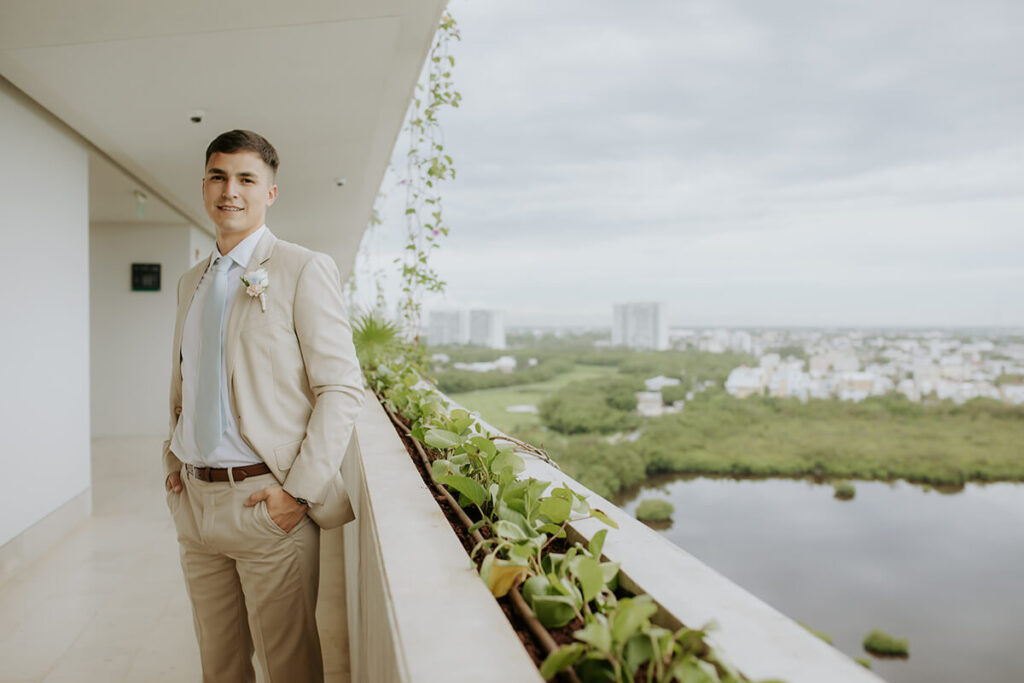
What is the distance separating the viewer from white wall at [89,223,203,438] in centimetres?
766

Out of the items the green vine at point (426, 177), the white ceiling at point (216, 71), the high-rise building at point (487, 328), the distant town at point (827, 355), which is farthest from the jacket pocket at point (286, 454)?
the high-rise building at point (487, 328)

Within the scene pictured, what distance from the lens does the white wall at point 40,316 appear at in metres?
3.41

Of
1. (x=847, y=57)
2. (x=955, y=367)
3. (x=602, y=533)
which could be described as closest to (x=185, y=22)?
(x=602, y=533)

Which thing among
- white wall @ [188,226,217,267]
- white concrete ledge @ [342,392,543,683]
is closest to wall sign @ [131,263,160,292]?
white wall @ [188,226,217,267]

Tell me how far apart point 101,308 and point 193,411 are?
742 cm

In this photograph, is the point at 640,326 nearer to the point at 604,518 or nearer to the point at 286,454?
the point at 286,454

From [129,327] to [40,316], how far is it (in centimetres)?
437

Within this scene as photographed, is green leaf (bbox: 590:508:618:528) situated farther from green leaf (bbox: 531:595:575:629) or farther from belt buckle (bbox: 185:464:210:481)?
belt buckle (bbox: 185:464:210:481)

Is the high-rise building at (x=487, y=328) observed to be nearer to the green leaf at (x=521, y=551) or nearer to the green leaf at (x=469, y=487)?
the green leaf at (x=469, y=487)

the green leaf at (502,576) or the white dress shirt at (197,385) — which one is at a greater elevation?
the white dress shirt at (197,385)

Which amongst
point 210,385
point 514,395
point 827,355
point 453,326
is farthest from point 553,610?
point 827,355

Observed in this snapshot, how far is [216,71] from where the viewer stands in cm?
314

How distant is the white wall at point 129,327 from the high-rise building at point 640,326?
293 inches

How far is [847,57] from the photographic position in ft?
84.2
